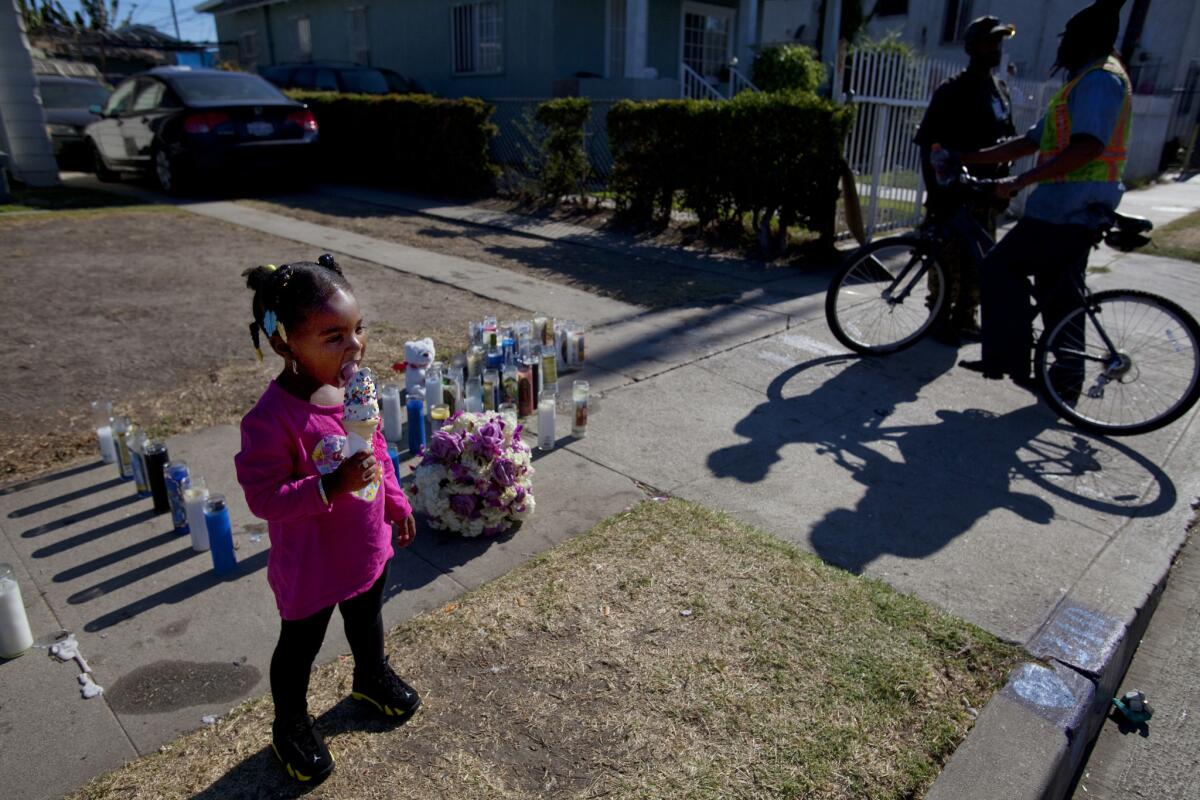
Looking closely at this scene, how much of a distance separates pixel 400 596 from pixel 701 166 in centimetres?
717

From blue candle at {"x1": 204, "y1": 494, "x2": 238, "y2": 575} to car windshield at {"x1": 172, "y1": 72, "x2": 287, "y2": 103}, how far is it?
10.2m

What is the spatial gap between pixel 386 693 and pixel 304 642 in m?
0.35

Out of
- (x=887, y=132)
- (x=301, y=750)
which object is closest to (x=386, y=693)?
(x=301, y=750)

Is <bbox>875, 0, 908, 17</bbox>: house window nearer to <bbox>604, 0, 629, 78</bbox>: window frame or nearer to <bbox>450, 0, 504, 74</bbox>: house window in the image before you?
<bbox>604, 0, 629, 78</bbox>: window frame

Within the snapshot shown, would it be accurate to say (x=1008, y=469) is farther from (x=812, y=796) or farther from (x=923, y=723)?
(x=812, y=796)

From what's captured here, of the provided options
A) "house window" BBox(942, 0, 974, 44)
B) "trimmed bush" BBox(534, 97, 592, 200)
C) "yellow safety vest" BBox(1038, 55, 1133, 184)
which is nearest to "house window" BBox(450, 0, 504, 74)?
"trimmed bush" BBox(534, 97, 592, 200)

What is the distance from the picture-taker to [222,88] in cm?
1173

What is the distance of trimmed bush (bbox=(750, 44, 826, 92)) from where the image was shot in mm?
17359

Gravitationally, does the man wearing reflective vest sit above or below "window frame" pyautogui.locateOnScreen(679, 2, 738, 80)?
below

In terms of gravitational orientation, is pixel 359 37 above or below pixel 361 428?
above

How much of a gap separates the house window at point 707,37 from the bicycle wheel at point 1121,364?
1527 centimetres

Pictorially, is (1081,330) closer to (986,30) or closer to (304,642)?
(986,30)

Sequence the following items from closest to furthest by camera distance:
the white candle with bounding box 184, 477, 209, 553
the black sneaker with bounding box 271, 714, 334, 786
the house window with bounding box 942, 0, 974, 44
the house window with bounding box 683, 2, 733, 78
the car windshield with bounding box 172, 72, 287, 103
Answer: the black sneaker with bounding box 271, 714, 334, 786
the white candle with bounding box 184, 477, 209, 553
the car windshield with bounding box 172, 72, 287, 103
the house window with bounding box 683, 2, 733, 78
the house window with bounding box 942, 0, 974, 44

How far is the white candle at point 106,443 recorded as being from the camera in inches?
152
